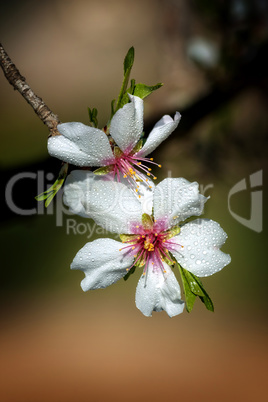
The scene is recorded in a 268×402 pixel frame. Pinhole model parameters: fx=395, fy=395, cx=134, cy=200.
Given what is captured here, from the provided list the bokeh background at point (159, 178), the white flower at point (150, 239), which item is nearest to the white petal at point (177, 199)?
the white flower at point (150, 239)

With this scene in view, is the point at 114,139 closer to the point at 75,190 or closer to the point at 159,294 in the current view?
the point at 75,190

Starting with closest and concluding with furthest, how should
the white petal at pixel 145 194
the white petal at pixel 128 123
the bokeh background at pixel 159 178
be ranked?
the white petal at pixel 128 123
the white petal at pixel 145 194
the bokeh background at pixel 159 178

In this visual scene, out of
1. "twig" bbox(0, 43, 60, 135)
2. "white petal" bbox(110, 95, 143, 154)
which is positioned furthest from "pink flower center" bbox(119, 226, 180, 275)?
"twig" bbox(0, 43, 60, 135)

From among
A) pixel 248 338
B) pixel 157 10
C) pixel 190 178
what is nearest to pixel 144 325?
pixel 248 338

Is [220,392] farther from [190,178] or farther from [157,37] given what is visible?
[157,37]

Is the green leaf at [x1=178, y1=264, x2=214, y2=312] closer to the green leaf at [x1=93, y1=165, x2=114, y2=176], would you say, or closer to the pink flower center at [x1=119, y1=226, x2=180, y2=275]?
the pink flower center at [x1=119, y1=226, x2=180, y2=275]

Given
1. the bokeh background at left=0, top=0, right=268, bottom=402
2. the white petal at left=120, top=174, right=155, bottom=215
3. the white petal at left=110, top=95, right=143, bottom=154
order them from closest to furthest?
the white petal at left=110, top=95, right=143, bottom=154
the white petal at left=120, top=174, right=155, bottom=215
the bokeh background at left=0, top=0, right=268, bottom=402

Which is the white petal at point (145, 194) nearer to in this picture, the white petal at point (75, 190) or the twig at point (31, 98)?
the white petal at point (75, 190)
